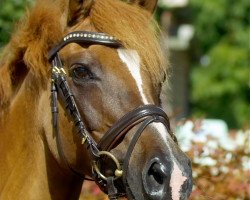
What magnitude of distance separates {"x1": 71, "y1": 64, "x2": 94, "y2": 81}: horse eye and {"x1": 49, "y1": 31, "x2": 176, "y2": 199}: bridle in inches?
2.6

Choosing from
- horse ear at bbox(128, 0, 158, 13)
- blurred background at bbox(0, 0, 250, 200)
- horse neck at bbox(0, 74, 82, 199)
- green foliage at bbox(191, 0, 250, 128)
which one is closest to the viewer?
horse neck at bbox(0, 74, 82, 199)

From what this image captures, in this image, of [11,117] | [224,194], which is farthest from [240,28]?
[11,117]

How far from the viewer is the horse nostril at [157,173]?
13.4 ft

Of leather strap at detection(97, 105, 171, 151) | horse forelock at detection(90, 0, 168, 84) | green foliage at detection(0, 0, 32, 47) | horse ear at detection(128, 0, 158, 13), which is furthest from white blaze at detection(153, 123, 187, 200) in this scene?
green foliage at detection(0, 0, 32, 47)

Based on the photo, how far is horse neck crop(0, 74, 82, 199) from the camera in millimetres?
4590

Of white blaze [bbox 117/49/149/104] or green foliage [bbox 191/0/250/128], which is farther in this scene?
green foliage [bbox 191/0/250/128]

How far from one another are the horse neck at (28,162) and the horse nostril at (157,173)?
25.2 inches

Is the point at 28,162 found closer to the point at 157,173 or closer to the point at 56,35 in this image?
the point at 56,35

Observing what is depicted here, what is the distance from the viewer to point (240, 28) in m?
20.8

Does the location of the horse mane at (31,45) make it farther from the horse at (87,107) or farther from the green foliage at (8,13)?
the green foliage at (8,13)

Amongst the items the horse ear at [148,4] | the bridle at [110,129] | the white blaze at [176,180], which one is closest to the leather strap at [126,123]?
the bridle at [110,129]

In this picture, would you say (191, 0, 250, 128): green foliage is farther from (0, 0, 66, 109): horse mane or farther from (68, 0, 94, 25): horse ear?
(68, 0, 94, 25): horse ear

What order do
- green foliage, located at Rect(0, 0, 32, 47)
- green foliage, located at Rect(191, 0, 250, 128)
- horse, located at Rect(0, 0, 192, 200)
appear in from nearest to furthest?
horse, located at Rect(0, 0, 192, 200) → green foliage, located at Rect(0, 0, 32, 47) → green foliage, located at Rect(191, 0, 250, 128)

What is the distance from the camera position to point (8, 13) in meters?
6.74
